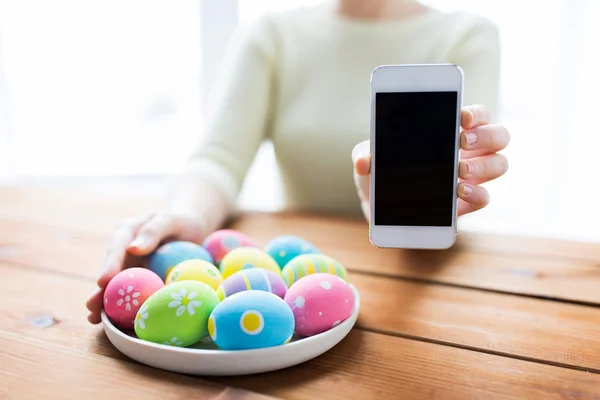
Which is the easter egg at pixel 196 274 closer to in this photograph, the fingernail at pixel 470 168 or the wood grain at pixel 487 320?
the wood grain at pixel 487 320

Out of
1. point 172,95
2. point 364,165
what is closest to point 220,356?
point 364,165

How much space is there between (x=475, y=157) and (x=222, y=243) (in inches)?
13.0

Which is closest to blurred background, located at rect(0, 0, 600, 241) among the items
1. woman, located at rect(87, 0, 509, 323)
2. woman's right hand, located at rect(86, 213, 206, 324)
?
woman, located at rect(87, 0, 509, 323)

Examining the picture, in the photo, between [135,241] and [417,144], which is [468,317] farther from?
[135,241]

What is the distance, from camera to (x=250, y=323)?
0.52 meters

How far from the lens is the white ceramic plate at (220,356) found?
510 millimetres

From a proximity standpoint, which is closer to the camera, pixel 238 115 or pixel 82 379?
pixel 82 379

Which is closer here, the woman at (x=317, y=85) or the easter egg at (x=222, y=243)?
the easter egg at (x=222, y=243)

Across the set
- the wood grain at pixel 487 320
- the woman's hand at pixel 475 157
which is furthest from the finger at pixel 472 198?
the wood grain at pixel 487 320

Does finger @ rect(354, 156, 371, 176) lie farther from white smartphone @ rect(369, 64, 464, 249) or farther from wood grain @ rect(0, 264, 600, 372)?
wood grain @ rect(0, 264, 600, 372)

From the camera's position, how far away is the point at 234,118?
115 centimetres

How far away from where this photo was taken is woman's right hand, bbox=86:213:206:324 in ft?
2.05

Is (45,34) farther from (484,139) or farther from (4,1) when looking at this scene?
(484,139)

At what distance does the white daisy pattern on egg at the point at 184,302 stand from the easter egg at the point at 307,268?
14 centimetres
